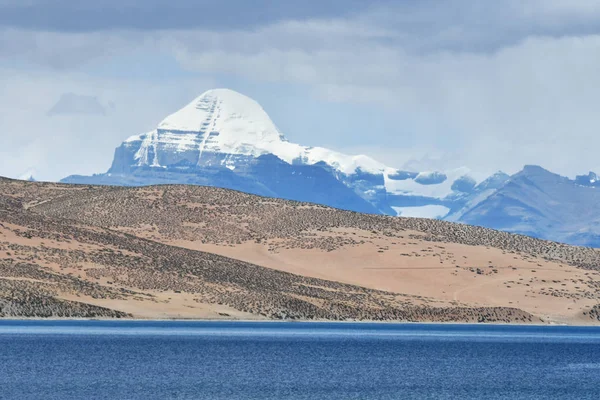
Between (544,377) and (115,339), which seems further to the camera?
(115,339)

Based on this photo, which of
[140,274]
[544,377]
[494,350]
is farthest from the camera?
[140,274]

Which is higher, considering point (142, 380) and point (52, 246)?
point (52, 246)

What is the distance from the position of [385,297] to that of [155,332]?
61960mm

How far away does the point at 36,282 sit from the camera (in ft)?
516

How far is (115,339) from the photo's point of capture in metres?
120

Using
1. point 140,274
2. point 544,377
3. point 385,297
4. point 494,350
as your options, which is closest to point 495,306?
point 385,297

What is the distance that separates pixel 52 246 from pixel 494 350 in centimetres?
7343

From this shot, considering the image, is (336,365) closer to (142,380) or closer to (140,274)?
(142,380)

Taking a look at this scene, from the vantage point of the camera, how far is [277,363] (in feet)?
336

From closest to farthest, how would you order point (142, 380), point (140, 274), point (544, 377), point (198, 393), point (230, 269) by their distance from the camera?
point (198, 393) → point (142, 380) → point (544, 377) → point (140, 274) → point (230, 269)

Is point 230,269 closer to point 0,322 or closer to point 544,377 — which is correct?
point 0,322

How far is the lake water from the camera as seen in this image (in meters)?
83.2

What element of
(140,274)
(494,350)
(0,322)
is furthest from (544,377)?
(140,274)

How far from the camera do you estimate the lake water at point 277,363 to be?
273 ft
